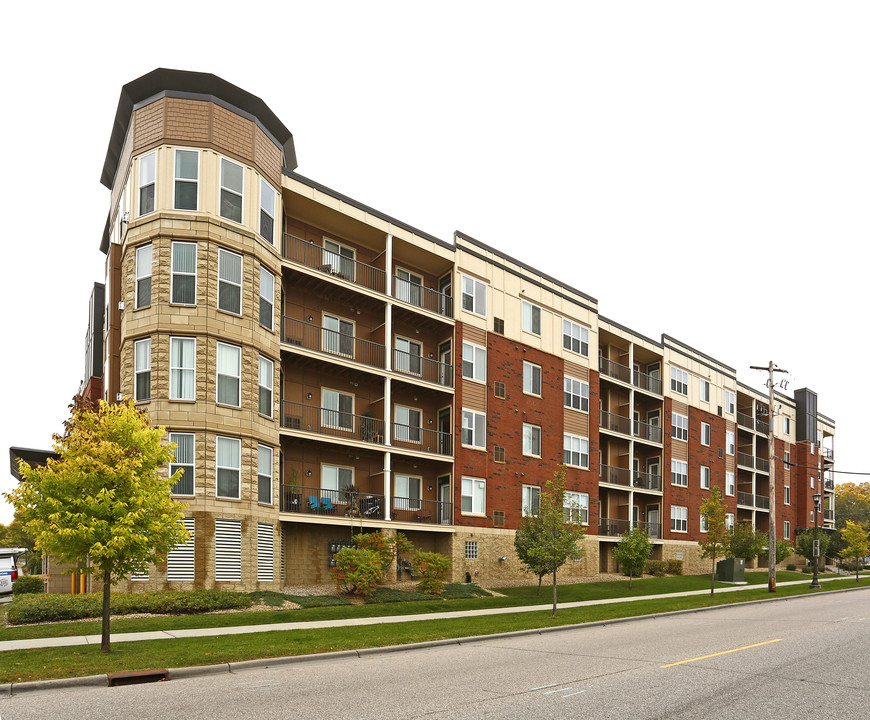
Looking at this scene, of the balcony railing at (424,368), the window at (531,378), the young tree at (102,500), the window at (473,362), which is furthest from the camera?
the window at (531,378)

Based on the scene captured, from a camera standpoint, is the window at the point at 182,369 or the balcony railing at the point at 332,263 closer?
the window at the point at 182,369

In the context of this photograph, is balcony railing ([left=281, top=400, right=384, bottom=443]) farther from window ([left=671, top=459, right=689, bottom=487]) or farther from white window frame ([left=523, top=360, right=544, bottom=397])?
window ([left=671, top=459, right=689, bottom=487])

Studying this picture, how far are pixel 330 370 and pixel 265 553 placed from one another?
345 inches

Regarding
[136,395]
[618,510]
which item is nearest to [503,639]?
[136,395]

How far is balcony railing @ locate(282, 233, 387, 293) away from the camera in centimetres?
3266

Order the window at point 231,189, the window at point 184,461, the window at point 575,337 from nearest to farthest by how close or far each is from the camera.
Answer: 1. the window at point 184,461
2. the window at point 231,189
3. the window at point 575,337

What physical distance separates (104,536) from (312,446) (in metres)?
16.8

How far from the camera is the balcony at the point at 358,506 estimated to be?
102 ft

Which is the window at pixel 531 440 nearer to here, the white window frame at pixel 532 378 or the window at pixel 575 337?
the white window frame at pixel 532 378

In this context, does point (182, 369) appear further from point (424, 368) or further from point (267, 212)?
point (424, 368)

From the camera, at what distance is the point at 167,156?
2720 centimetres

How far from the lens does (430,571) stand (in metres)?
30.0

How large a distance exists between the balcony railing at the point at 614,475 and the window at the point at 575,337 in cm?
739

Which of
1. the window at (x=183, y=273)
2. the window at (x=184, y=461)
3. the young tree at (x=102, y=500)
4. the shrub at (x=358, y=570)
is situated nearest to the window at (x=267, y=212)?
the window at (x=183, y=273)
